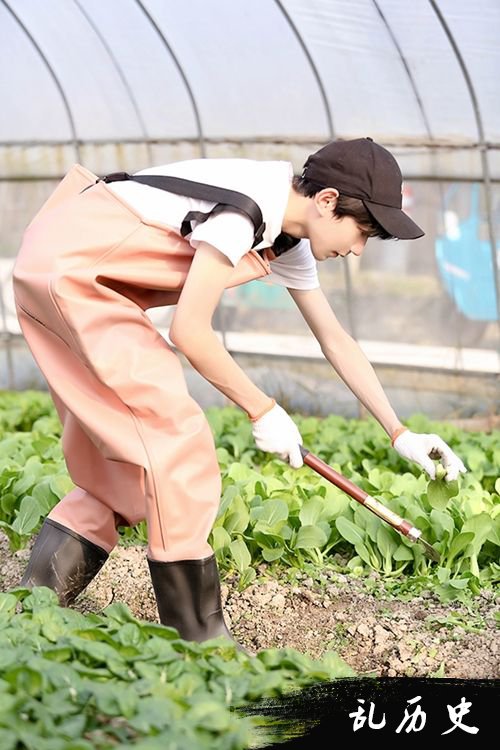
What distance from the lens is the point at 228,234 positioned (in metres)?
2.39

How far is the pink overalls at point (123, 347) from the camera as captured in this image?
2.45 m

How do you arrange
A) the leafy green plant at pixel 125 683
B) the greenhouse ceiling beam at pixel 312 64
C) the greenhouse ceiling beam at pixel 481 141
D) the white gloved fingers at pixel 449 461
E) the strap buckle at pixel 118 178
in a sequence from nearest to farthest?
the leafy green plant at pixel 125 683 < the strap buckle at pixel 118 178 < the white gloved fingers at pixel 449 461 < the greenhouse ceiling beam at pixel 481 141 < the greenhouse ceiling beam at pixel 312 64

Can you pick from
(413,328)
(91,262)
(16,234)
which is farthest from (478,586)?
(16,234)

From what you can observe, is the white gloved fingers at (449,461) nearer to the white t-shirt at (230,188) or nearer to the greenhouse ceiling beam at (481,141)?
the white t-shirt at (230,188)

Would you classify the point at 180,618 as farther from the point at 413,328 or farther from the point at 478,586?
the point at 413,328

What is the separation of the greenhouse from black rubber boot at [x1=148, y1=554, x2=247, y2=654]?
0.07 meters

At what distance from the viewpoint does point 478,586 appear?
→ 3230 millimetres

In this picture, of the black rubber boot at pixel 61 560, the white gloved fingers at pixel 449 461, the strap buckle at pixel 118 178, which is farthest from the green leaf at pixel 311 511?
the strap buckle at pixel 118 178

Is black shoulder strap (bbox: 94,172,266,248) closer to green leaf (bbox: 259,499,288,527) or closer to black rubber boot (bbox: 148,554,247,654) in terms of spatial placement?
black rubber boot (bbox: 148,554,247,654)

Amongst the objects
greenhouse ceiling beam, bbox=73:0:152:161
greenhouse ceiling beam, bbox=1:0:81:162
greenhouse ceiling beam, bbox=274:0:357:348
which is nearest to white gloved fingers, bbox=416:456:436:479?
greenhouse ceiling beam, bbox=274:0:357:348

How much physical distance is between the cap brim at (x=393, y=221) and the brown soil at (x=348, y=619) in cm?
104

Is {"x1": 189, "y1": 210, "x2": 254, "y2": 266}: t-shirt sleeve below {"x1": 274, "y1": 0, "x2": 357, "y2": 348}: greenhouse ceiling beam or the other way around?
the other way around

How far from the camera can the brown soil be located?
2801mm

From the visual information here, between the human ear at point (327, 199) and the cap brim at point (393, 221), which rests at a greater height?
the human ear at point (327, 199)
